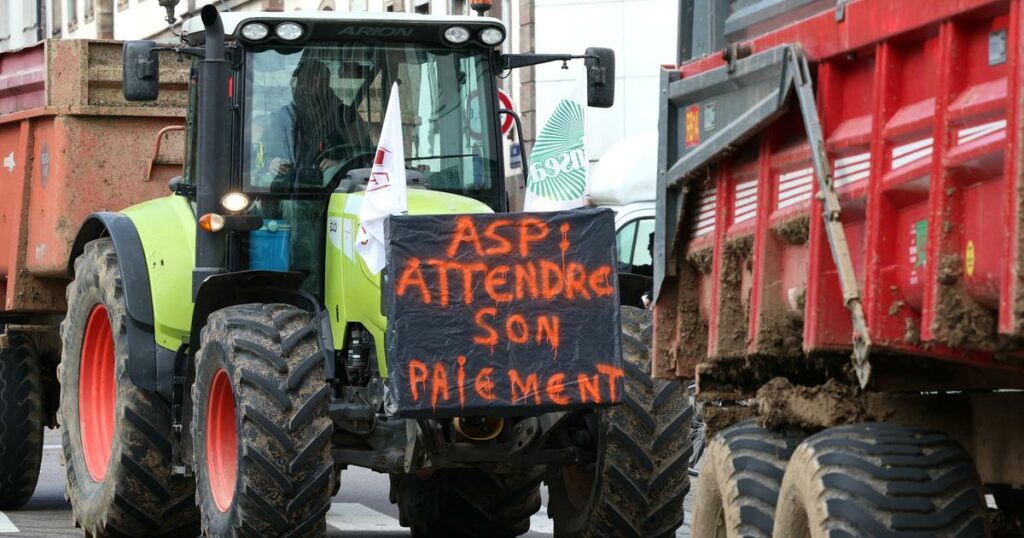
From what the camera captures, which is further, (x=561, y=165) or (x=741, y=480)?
(x=561, y=165)

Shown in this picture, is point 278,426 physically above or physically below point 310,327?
below

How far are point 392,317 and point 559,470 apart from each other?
1.82m

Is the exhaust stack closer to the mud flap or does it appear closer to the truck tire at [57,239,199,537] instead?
the mud flap

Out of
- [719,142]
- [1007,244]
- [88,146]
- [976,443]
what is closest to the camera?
[1007,244]

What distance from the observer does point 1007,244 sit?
510cm

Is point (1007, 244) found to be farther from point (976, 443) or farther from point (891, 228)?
point (976, 443)

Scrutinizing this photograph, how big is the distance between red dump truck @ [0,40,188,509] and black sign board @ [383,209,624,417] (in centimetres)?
400

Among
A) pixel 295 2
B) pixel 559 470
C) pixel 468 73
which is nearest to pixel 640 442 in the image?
pixel 559 470

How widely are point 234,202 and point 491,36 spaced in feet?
4.95

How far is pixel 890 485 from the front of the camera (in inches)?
243

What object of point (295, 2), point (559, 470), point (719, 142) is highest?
point (295, 2)

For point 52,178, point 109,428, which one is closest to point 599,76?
point 109,428

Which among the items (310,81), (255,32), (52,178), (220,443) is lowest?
(220,443)

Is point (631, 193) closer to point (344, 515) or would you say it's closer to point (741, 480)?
point (344, 515)
